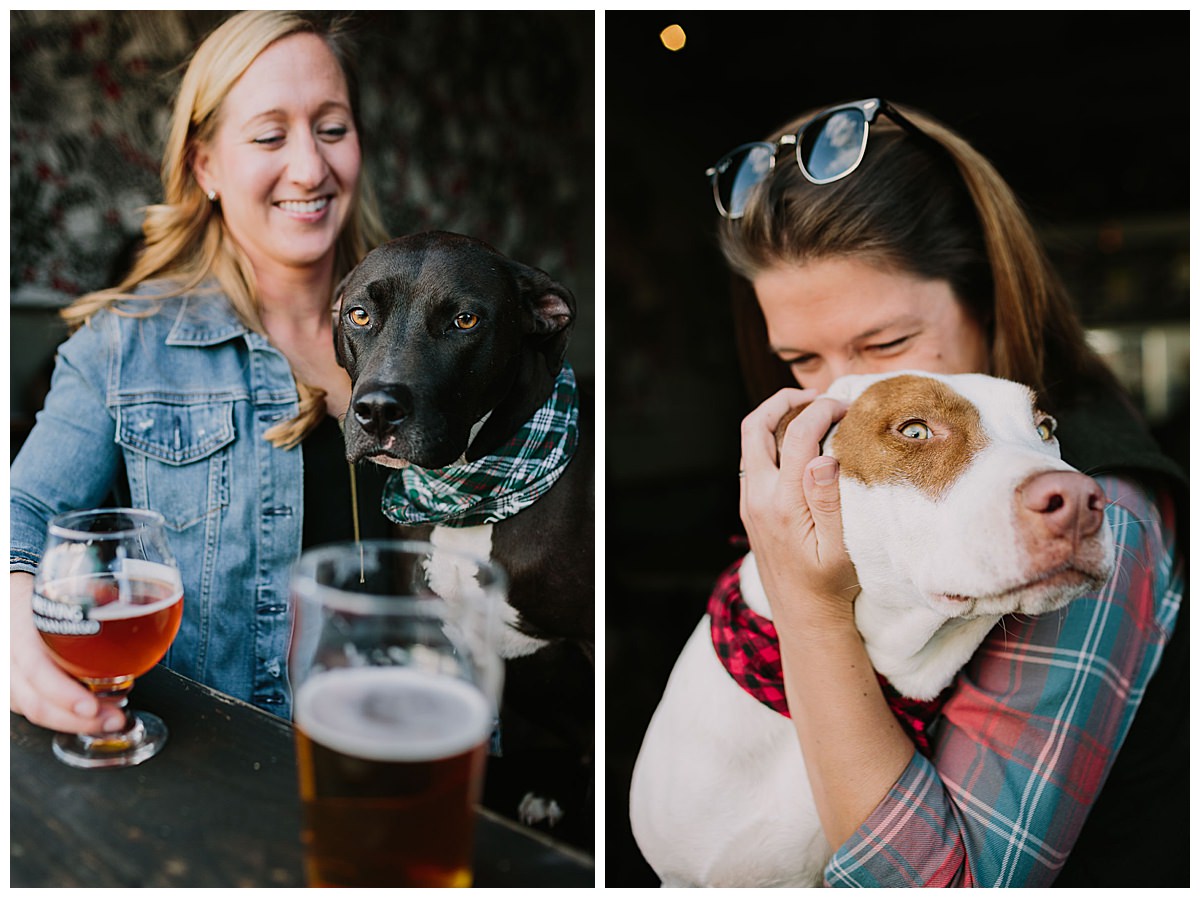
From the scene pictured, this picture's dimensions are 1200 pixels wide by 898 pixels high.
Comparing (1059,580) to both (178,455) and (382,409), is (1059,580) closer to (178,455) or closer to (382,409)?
(382,409)

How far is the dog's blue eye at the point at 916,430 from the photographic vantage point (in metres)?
1.15

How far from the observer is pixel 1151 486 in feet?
4.27

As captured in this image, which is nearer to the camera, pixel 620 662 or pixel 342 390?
pixel 342 390

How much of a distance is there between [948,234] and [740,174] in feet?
1.13

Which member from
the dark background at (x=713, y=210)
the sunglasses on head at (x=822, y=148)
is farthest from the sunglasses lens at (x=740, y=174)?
the dark background at (x=713, y=210)

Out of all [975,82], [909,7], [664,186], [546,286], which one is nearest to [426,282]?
[546,286]

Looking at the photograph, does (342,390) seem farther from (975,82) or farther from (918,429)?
(975,82)

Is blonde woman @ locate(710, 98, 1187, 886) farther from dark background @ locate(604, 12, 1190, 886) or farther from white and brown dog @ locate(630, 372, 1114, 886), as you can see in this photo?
dark background @ locate(604, 12, 1190, 886)

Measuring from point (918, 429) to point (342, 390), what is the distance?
82 centimetres

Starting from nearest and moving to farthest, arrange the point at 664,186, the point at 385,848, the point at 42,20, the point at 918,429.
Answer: the point at 385,848, the point at 918,429, the point at 42,20, the point at 664,186

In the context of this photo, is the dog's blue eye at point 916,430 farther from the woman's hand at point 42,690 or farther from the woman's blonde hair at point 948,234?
the woman's hand at point 42,690

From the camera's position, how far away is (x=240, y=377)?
4.61 ft

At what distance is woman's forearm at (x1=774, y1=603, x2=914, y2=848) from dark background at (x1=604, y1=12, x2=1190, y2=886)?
36 cm

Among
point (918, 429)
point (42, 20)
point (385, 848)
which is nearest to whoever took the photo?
point (385, 848)
